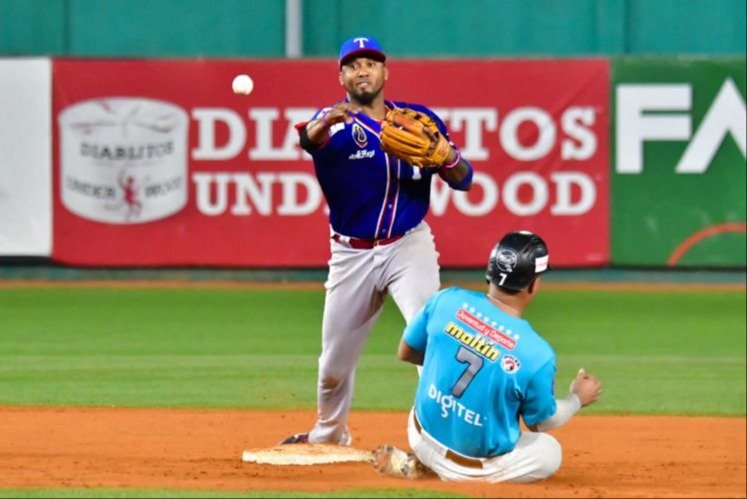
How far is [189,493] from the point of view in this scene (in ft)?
21.9

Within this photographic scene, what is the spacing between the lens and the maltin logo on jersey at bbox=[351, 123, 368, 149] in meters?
7.79

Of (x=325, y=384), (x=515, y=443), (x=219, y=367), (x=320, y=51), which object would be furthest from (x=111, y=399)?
(x=320, y=51)

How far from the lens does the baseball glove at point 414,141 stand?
293 inches

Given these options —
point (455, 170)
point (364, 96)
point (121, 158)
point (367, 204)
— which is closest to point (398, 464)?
point (367, 204)

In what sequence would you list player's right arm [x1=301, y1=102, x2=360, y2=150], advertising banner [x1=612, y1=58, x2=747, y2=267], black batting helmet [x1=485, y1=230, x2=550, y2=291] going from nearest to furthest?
1. black batting helmet [x1=485, y1=230, x2=550, y2=291]
2. player's right arm [x1=301, y1=102, x2=360, y2=150]
3. advertising banner [x1=612, y1=58, x2=747, y2=267]

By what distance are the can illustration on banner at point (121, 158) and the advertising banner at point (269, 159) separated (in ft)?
0.05

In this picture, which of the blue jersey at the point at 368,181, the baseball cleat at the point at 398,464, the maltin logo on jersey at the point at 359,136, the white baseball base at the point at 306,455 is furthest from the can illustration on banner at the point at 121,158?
the baseball cleat at the point at 398,464

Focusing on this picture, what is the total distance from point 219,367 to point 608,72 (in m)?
6.69

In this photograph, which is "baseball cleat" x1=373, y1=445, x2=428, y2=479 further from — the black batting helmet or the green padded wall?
the green padded wall

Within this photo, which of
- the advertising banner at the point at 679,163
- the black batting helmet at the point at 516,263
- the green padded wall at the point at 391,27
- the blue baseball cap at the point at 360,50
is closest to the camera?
the black batting helmet at the point at 516,263

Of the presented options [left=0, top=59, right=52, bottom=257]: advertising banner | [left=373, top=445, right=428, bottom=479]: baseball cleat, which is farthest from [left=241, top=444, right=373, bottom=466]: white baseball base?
[left=0, top=59, right=52, bottom=257]: advertising banner

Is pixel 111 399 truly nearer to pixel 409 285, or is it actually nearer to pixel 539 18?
pixel 409 285

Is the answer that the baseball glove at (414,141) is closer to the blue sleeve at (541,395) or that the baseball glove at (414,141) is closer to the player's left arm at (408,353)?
the player's left arm at (408,353)

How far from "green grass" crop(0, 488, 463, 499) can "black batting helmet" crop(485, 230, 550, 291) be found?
0.92 m
